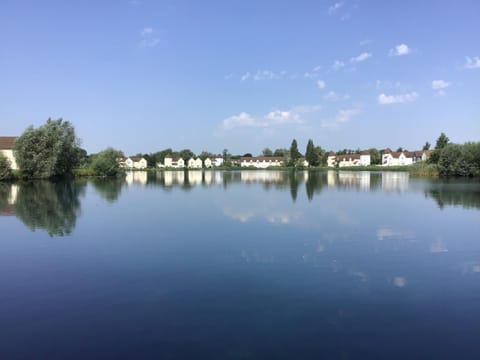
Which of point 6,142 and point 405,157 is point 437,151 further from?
point 6,142

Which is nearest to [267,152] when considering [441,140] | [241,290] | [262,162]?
[262,162]

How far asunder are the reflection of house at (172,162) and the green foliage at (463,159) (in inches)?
4627

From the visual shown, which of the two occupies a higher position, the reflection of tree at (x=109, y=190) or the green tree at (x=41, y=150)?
the green tree at (x=41, y=150)

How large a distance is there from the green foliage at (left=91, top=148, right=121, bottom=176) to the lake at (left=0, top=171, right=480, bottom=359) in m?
54.9

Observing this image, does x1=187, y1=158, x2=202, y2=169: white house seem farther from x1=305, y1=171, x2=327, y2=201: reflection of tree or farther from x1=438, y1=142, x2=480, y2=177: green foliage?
Result: x1=438, y1=142, x2=480, y2=177: green foliage

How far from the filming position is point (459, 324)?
6457 mm

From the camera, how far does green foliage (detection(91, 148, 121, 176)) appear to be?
68.3 meters

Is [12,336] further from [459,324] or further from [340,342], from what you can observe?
[459,324]

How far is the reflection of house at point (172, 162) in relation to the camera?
159 metres

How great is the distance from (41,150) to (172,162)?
10728cm

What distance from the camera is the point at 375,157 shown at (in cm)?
13650

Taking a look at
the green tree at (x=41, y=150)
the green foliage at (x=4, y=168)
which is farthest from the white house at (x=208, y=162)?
the green foliage at (x=4, y=168)

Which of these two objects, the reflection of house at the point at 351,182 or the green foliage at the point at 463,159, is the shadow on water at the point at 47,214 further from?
the green foliage at the point at 463,159

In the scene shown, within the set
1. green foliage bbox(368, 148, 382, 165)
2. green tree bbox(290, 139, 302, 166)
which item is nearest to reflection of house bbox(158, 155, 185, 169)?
green tree bbox(290, 139, 302, 166)
